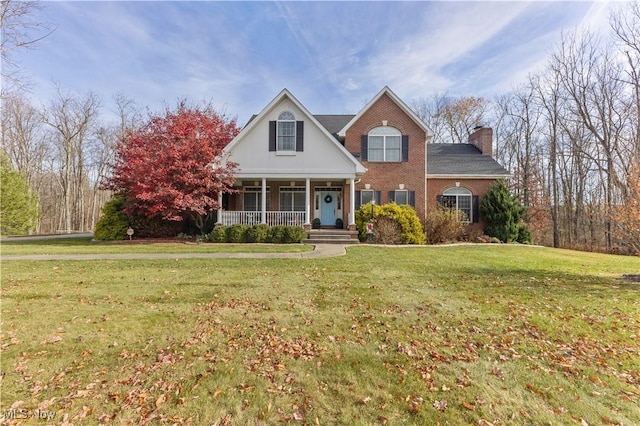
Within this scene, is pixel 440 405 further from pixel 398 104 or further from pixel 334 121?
pixel 334 121

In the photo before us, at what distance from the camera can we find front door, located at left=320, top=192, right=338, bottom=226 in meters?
18.6

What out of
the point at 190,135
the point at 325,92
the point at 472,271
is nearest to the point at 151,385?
the point at 472,271

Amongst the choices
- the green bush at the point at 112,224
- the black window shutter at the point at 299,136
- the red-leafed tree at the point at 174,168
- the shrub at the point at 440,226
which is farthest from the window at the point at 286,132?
the green bush at the point at 112,224

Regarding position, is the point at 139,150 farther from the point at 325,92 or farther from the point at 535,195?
the point at 535,195

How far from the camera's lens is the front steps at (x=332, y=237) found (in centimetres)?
1532

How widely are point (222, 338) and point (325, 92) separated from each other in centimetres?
2780

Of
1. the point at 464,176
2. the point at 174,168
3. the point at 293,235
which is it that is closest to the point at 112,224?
the point at 174,168

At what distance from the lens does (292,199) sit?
18781 millimetres

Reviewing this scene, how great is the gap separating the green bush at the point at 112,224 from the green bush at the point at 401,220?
13205mm

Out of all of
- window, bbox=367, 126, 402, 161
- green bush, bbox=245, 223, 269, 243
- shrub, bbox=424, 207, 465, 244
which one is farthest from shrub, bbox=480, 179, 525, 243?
green bush, bbox=245, 223, 269, 243

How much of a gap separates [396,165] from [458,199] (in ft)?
15.5

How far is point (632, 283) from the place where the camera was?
7484 millimetres

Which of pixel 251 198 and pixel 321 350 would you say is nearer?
pixel 321 350

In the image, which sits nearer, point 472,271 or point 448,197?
point 472,271
